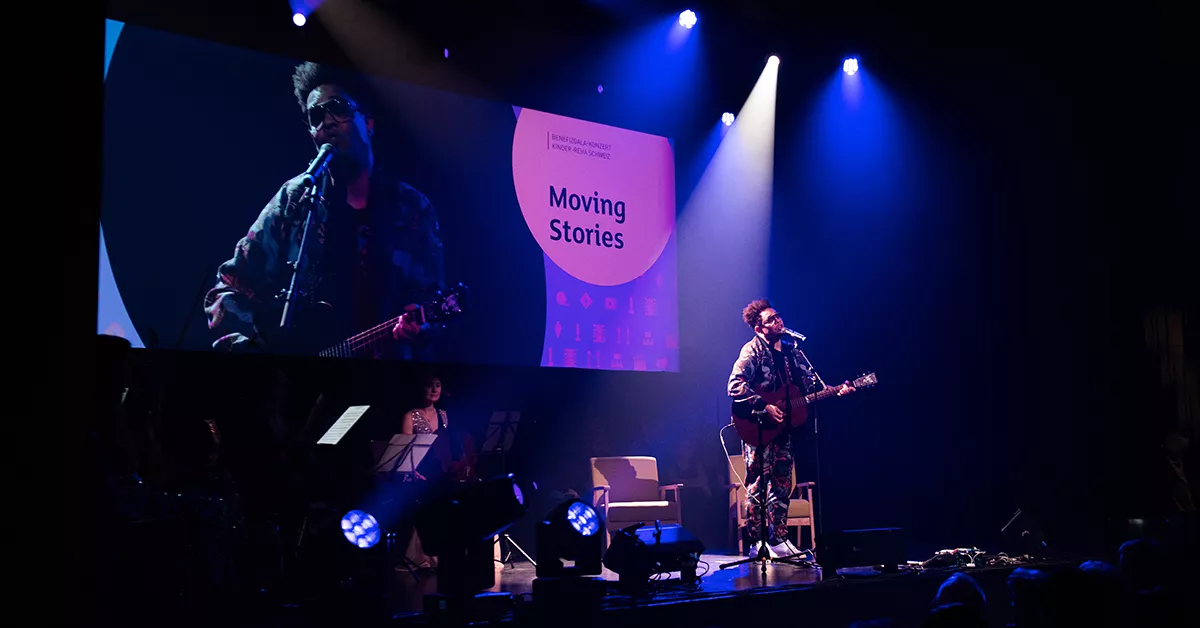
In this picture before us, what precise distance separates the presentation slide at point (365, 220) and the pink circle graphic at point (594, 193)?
0.02m

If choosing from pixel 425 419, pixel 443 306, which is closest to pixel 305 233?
pixel 443 306

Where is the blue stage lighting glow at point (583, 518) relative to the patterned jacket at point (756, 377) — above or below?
below

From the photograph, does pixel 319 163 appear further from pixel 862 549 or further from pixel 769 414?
pixel 862 549

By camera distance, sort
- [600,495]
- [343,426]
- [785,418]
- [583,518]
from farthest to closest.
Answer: [600,495] → [785,418] → [343,426] → [583,518]

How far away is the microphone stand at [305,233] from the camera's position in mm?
6445

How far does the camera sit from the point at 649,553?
4.58 metres

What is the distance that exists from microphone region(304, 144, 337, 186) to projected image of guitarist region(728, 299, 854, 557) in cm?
322

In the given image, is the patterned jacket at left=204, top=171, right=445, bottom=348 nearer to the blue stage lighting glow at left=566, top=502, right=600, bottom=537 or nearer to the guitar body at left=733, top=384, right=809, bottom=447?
the guitar body at left=733, top=384, right=809, bottom=447

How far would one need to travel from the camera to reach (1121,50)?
26.3 feet

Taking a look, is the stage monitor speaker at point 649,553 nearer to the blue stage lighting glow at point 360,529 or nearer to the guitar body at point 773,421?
the blue stage lighting glow at point 360,529

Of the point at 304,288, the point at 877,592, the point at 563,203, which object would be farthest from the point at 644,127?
the point at 877,592

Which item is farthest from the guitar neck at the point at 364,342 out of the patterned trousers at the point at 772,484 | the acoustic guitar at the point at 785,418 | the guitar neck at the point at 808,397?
the guitar neck at the point at 808,397

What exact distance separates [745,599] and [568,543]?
0.90 meters

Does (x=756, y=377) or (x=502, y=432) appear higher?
(x=756, y=377)
